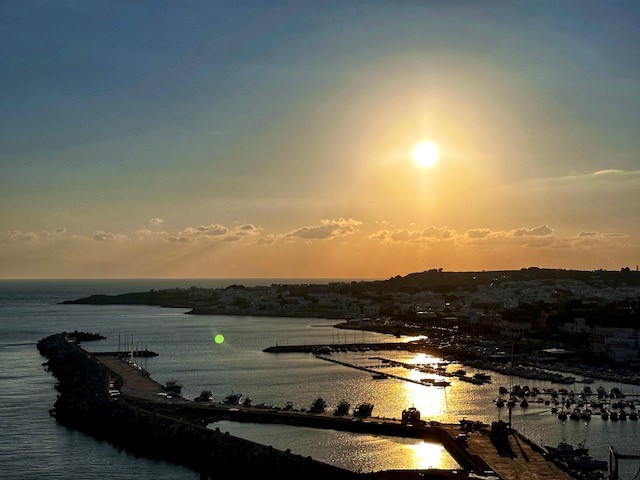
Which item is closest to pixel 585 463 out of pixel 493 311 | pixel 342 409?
pixel 342 409

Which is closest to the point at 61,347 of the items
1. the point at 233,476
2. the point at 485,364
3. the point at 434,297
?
the point at 485,364

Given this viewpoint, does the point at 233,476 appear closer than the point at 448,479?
No

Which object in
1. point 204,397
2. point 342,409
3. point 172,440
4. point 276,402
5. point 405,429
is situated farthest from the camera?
point 276,402

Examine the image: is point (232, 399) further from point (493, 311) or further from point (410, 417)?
point (493, 311)

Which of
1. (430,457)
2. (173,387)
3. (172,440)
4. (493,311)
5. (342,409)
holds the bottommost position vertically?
(430,457)

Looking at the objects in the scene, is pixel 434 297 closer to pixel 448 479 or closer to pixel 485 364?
pixel 485 364

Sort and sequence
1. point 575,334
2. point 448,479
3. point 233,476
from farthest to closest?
point 575,334
point 233,476
point 448,479
